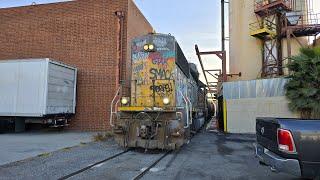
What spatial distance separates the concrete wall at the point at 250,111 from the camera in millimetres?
20391

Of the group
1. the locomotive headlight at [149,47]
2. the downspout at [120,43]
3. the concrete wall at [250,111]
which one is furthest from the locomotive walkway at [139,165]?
the downspout at [120,43]

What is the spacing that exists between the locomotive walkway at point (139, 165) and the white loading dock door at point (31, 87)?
5257 millimetres

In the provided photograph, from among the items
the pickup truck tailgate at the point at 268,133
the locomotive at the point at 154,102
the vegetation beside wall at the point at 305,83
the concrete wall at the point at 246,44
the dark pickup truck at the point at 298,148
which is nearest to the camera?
the dark pickup truck at the point at 298,148

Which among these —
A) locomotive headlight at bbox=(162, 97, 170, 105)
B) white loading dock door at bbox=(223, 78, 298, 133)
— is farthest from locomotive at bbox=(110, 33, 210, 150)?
white loading dock door at bbox=(223, 78, 298, 133)

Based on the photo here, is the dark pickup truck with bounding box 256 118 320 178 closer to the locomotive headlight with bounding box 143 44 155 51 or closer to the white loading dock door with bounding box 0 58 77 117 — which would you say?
the locomotive headlight with bounding box 143 44 155 51

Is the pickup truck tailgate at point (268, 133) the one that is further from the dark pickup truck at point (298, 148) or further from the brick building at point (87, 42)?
the brick building at point (87, 42)

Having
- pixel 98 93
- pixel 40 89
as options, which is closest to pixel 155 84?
pixel 40 89

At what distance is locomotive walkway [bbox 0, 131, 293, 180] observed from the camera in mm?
9055

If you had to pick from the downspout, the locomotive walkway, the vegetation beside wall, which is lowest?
the locomotive walkway

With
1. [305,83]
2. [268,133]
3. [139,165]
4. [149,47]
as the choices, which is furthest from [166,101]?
[305,83]

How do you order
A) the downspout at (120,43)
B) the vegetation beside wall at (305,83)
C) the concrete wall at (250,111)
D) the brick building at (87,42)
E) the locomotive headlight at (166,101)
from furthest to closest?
1. the brick building at (87,42)
2. the downspout at (120,43)
3. the concrete wall at (250,111)
4. the vegetation beside wall at (305,83)
5. the locomotive headlight at (166,101)

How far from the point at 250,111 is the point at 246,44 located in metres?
7.70

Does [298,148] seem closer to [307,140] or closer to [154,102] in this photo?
[307,140]

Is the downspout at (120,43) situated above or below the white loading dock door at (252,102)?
above
